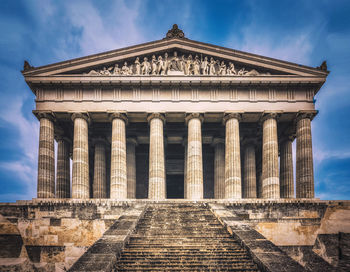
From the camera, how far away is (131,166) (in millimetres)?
33000

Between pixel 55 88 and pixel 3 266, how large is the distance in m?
16.1

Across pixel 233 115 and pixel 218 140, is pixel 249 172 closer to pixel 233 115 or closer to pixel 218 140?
pixel 218 140

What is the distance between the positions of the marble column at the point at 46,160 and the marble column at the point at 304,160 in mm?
21903

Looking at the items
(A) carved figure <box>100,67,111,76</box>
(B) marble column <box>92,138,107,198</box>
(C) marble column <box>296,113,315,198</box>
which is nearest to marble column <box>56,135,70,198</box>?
(B) marble column <box>92,138,107,198</box>

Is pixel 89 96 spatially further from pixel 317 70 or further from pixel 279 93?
pixel 317 70

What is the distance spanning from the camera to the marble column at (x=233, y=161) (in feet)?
90.0

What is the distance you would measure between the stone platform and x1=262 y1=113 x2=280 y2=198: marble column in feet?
21.8

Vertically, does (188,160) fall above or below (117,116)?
below

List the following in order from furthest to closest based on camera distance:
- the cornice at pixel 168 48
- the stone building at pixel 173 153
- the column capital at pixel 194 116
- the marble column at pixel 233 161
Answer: the column capital at pixel 194 116 < the cornice at pixel 168 48 < the marble column at pixel 233 161 < the stone building at pixel 173 153

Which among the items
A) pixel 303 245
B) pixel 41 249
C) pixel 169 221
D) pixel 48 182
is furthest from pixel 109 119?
pixel 303 245

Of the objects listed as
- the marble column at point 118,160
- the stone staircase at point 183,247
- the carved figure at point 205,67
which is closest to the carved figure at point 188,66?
the carved figure at point 205,67

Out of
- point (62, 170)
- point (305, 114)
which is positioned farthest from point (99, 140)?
point (305, 114)

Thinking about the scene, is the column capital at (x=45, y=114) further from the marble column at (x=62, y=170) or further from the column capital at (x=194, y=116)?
the column capital at (x=194, y=116)

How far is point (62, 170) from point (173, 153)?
12.7 meters
